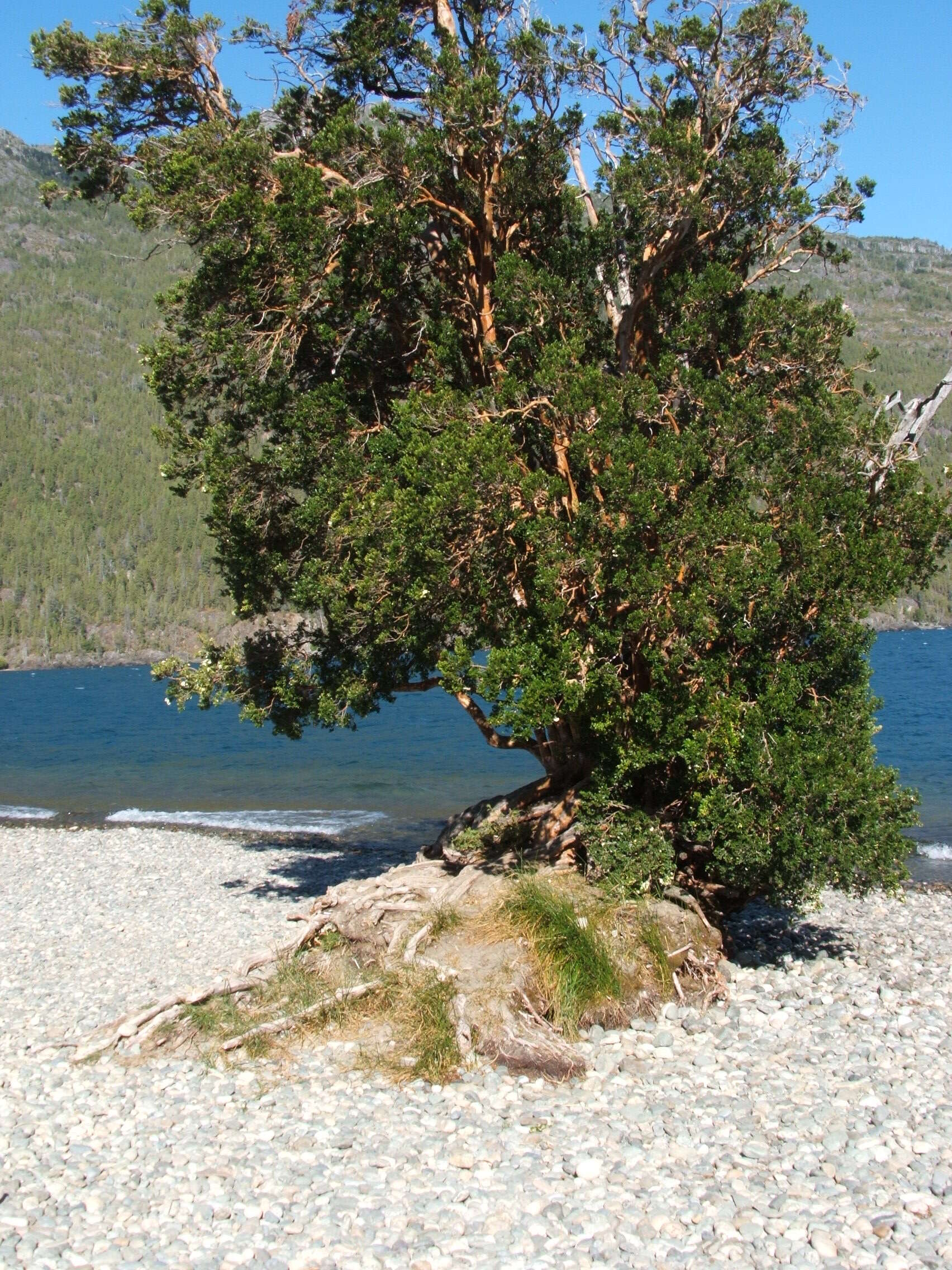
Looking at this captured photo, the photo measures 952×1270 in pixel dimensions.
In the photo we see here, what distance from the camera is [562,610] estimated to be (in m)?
12.1

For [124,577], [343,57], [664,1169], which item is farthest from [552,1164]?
[124,577]

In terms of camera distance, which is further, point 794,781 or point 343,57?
point 343,57

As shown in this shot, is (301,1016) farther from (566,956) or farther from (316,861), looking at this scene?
(316,861)

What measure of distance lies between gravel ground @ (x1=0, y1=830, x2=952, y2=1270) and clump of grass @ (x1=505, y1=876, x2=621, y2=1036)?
1.41 feet

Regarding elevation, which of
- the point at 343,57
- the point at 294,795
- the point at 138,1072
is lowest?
the point at 294,795

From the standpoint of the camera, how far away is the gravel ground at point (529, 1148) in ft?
25.6

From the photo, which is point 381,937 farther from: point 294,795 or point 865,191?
point 294,795

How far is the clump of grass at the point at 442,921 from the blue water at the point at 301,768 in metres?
9.88

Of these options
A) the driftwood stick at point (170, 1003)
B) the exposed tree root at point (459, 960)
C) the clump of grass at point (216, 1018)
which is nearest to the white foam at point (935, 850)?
the exposed tree root at point (459, 960)

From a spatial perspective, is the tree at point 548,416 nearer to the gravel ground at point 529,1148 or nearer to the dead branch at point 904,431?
the dead branch at point 904,431

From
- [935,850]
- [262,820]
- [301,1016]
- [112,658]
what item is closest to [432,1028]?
[301,1016]

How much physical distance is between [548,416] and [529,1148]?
834 centimetres

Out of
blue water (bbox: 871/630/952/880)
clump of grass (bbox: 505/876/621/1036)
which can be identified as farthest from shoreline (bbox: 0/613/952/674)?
clump of grass (bbox: 505/876/621/1036)

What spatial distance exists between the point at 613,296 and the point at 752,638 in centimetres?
596
